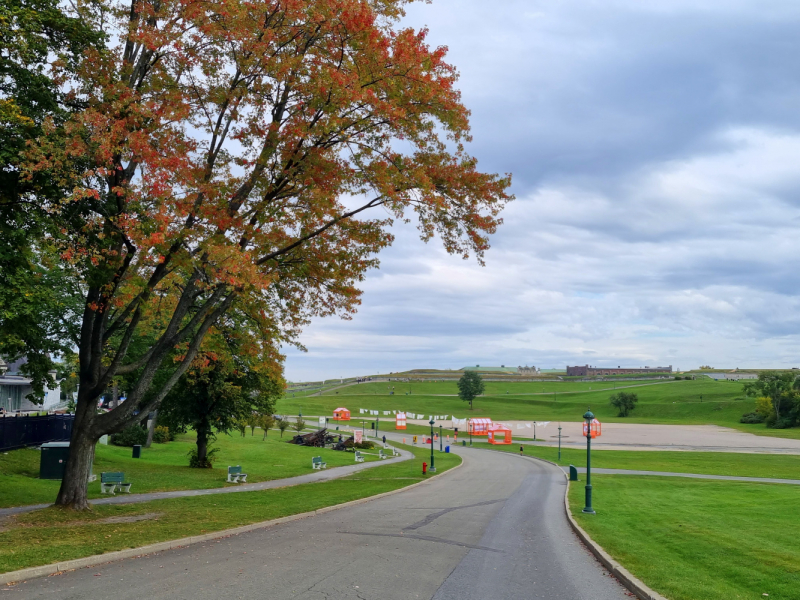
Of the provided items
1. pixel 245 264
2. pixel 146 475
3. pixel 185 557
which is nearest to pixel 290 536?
pixel 185 557

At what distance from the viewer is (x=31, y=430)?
3097 centimetres

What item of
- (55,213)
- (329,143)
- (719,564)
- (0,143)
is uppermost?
(329,143)

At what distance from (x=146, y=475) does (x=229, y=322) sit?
9.71 meters

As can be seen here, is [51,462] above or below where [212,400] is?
below

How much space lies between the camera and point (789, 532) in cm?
1457

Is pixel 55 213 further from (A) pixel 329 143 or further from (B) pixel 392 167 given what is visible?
(B) pixel 392 167

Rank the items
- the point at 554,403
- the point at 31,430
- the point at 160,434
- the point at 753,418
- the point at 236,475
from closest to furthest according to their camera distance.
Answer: the point at 236,475
the point at 31,430
the point at 160,434
the point at 753,418
the point at 554,403

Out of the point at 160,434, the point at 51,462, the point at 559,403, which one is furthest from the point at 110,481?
the point at 559,403

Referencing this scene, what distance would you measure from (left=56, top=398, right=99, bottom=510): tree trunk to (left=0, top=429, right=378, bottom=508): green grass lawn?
264cm

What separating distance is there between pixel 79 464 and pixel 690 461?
46700mm

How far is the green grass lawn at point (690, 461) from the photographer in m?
39.8

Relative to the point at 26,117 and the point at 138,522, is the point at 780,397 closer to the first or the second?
the point at 138,522

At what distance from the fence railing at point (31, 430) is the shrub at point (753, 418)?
10615 cm

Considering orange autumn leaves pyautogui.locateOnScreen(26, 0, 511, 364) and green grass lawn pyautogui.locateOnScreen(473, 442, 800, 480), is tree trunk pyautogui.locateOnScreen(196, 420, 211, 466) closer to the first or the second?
orange autumn leaves pyautogui.locateOnScreen(26, 0, 511, 364)
